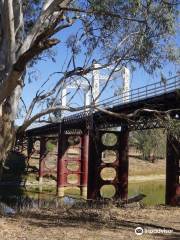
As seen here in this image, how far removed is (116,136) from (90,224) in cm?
2289

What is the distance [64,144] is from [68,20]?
33066 millimetres

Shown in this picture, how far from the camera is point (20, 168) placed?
186 ft

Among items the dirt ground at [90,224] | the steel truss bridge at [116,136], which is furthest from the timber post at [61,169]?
the dirt ground at [90,224]

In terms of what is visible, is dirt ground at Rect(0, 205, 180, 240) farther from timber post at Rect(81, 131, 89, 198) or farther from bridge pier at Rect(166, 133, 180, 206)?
timber post at Rect(81, 131, 89, 198)

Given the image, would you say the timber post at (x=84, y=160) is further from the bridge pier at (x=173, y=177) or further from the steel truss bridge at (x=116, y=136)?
the bridge pier at (x=173, y=177)

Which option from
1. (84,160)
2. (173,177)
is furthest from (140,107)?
(84,160)

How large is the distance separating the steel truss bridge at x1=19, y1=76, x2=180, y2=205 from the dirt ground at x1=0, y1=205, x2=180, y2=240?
241cm

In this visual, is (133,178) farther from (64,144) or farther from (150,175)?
(64,144)

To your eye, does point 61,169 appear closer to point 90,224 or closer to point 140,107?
point 140,107

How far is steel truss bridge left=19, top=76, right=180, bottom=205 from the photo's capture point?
1913cm

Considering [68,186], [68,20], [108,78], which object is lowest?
[68,186]

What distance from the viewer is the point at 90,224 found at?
11.4 metres

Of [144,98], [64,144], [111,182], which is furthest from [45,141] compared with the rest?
[144,98]

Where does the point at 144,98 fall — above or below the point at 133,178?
above
